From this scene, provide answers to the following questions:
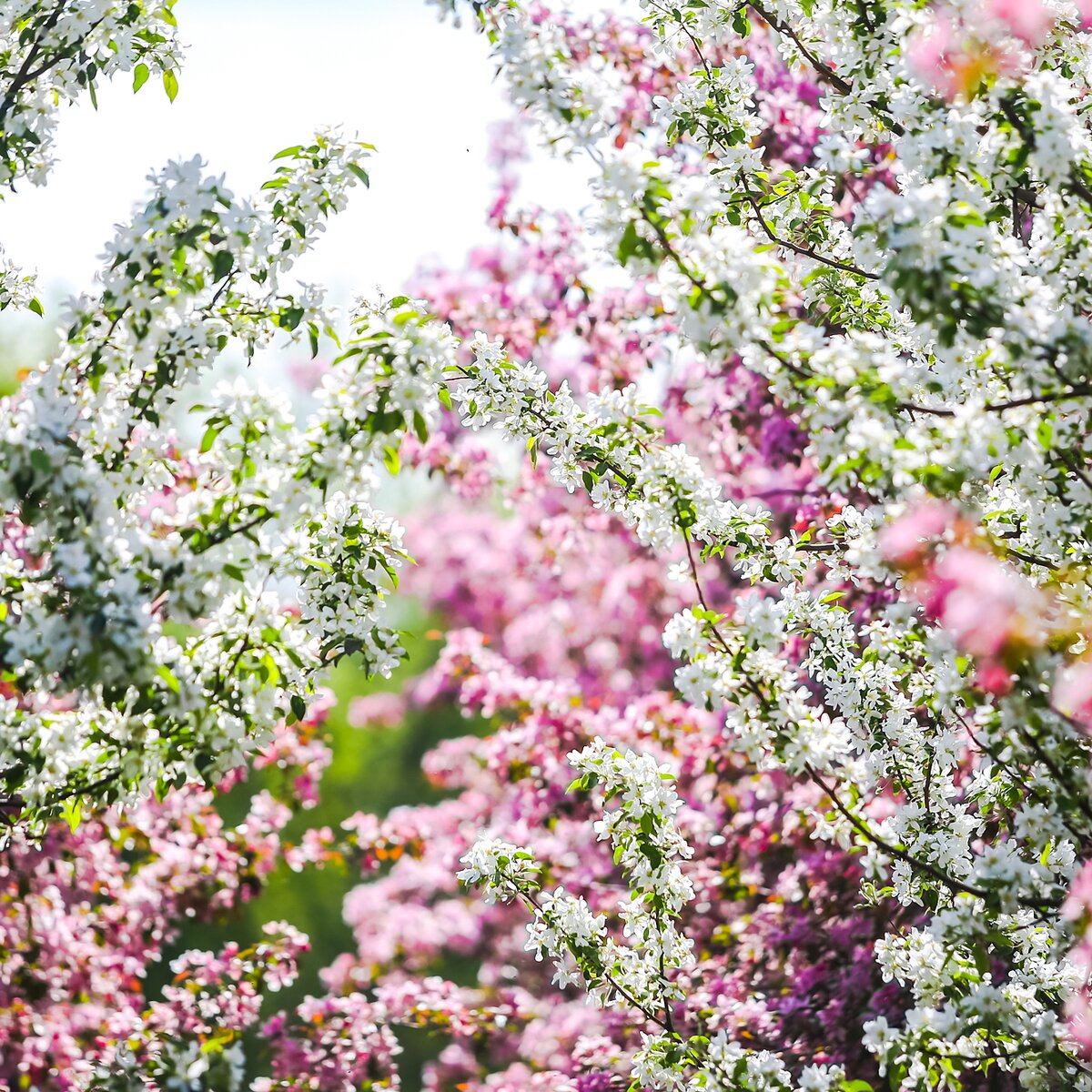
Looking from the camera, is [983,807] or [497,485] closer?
[983,807]

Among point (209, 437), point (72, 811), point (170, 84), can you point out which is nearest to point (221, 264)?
point (209, 437)

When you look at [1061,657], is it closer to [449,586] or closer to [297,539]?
[297,539]

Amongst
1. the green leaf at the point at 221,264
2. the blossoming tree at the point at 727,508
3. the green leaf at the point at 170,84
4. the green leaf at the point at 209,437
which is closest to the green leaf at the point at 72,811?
the blossoming tree at the point at 727,508

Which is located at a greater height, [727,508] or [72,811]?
[727,508]

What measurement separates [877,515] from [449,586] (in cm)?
774

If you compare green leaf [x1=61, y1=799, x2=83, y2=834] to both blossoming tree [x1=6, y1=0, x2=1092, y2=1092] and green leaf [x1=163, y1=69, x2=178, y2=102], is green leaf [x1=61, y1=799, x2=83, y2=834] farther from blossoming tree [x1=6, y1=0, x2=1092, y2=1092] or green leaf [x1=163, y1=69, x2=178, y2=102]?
green leaf [x1=163, y1=69, x2=178, y2=102]

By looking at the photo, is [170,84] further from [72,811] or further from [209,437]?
[72,811]

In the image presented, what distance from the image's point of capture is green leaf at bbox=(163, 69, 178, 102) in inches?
121

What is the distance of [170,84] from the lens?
10.1 feet

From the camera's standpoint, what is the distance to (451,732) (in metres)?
16.9

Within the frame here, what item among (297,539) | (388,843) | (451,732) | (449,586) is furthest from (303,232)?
(451,732)

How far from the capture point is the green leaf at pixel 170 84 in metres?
3.08

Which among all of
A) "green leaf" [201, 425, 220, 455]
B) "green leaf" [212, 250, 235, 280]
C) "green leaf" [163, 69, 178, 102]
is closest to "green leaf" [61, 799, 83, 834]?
"green leaf" [201, 425, 220, 455]

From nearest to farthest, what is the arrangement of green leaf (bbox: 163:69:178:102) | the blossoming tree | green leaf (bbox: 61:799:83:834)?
the blossoming tree < green leaf (bbox: 61:799:83:834) < green leaf (bbox: 163:69:178:102)
